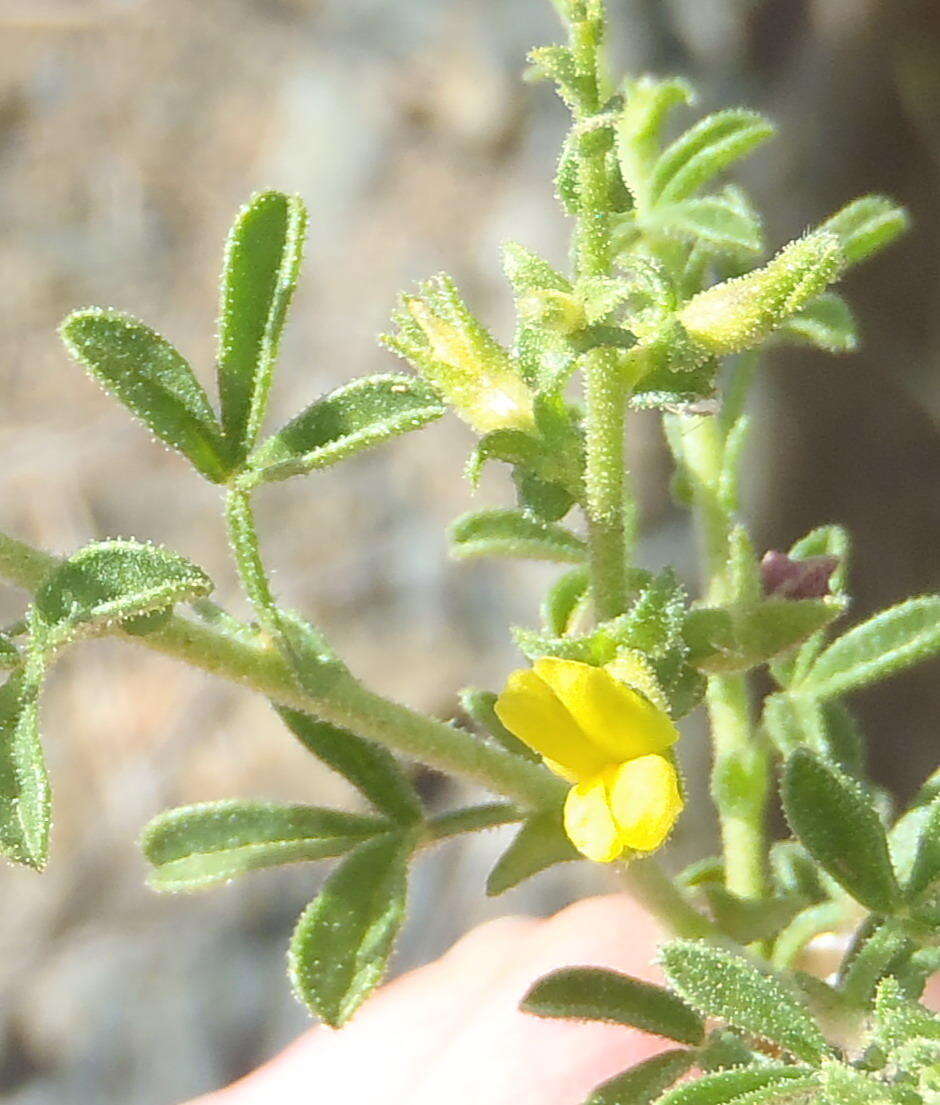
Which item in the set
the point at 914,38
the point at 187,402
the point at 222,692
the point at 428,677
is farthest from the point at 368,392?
the point at 914,38

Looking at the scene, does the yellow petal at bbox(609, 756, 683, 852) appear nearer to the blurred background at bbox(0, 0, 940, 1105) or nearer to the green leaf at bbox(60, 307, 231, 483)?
the green leaf at bbox(60, 307, 231, 483)

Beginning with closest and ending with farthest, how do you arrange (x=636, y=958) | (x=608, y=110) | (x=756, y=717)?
(x=608, y=110) → (x=636, y=958) → (x=756, y=717)

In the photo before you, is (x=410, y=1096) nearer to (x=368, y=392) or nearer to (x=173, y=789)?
(x=368, y=392)

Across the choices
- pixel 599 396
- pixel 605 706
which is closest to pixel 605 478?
pixel 599 396

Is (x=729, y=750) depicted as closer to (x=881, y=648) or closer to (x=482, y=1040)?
(x=881, y=648)

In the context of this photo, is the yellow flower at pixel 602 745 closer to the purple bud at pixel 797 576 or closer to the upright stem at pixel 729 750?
the purple bud at pixel 797 576

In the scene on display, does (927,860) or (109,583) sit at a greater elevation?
(109,583)
